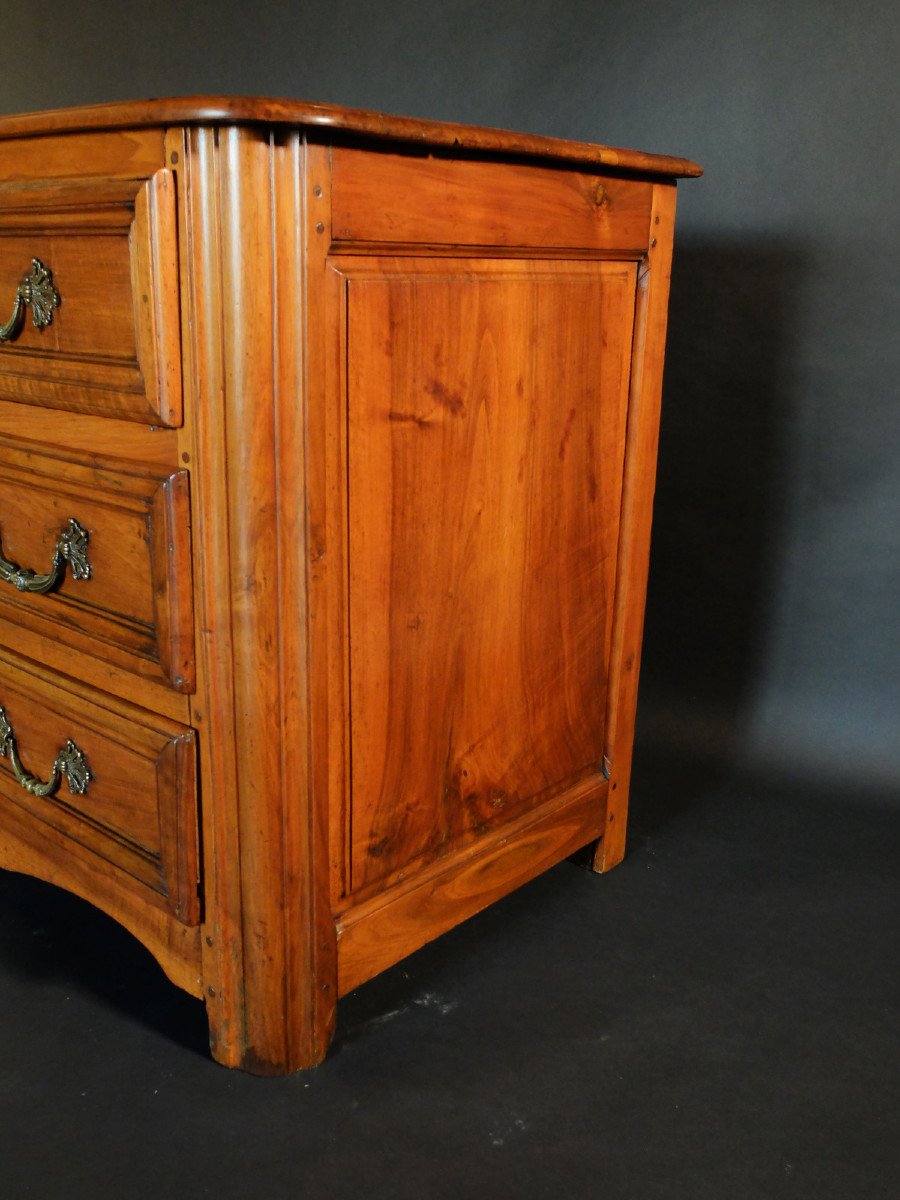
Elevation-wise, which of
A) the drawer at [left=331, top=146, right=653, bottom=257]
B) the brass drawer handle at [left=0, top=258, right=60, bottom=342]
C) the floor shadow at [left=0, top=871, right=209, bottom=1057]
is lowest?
the floor shadow at [left=0, top=871, right=209, bottom=1057]

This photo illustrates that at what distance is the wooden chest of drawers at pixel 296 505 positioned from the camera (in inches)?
52.0

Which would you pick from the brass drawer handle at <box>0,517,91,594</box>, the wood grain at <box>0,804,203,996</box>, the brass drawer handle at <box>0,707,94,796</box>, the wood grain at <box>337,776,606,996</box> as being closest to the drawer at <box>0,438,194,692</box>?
the brass drawer handle at <box>0,517,91,594</box>

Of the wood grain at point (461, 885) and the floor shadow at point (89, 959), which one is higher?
the wood grain at point (461, 885)

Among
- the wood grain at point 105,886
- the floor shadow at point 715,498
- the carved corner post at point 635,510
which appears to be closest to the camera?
the wood grain at point 105,886

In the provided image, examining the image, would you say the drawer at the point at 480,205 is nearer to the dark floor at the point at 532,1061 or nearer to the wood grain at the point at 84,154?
the wood grain at the point at 84,154

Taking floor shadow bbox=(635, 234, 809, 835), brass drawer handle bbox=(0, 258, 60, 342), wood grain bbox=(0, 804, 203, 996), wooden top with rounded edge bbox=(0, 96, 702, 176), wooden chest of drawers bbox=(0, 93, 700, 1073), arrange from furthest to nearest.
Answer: floor shadow bbox=(635, 234, 809, 835) < wood grain bbox=(0, 804, 203, 996) < brass drawer handle bbox=(0, 258, 60, 342) < wooden chest of drawers bbox=(0, 93, 700, 1073) < wooden top with rounded edge bbox=(0, 96, 702, 176)

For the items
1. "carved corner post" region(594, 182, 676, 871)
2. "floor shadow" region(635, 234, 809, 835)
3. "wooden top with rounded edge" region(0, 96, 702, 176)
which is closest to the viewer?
"wooden top with rounded edge" region(0, 96, 702, 176)

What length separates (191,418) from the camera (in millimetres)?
1341

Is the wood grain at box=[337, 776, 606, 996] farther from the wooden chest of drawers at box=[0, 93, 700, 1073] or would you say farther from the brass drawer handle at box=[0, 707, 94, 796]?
the brass drawer handle at box=[0, 707, 94, 796]

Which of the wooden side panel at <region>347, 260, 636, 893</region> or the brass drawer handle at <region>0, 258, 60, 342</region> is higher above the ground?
the brass drawer handle at <region>0, 258, 60, 342</region>

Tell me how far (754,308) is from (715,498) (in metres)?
0.37

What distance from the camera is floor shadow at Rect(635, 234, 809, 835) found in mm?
2402

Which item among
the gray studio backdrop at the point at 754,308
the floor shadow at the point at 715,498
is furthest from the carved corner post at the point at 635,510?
the gray studio backdrop at the point at 754,308

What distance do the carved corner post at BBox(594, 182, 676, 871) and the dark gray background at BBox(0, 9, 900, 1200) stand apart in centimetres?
17
